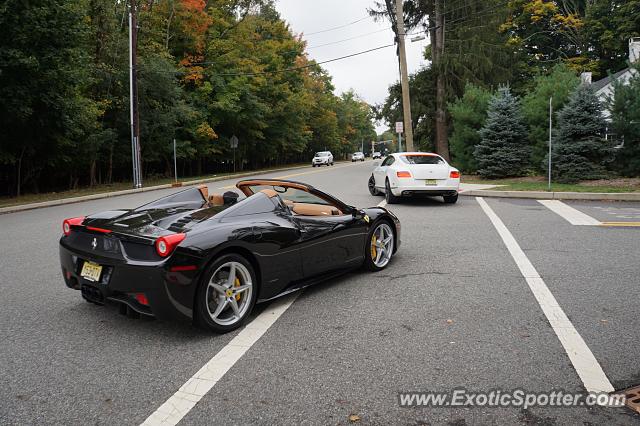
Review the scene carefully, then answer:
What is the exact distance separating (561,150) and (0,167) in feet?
70.0

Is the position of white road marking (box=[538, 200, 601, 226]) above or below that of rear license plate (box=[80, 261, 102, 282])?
below

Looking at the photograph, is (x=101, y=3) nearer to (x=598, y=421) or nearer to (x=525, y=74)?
(x=598, y=421)

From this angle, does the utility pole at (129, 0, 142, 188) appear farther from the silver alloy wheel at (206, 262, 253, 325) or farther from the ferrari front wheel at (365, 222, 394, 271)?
the silver alloy wheel at (206, 262, 253, 325)

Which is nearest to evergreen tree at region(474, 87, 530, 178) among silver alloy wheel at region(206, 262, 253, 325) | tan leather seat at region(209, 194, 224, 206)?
tan leather seat at region(209, 194, 224, 206)

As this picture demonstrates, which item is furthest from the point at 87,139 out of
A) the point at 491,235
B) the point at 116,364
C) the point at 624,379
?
the point at 624,379

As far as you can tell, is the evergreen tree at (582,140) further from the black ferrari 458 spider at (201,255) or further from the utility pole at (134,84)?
the utility pole at (134,84)

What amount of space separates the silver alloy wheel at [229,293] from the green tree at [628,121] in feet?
51.2

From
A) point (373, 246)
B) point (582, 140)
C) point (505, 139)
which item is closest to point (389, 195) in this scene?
point (373, 246)

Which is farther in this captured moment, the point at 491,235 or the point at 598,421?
the point at 491,235

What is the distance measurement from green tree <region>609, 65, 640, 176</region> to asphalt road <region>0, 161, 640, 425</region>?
451 inches

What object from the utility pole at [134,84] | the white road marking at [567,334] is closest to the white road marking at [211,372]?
the white road marking at [567,334]

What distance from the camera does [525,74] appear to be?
4484cm

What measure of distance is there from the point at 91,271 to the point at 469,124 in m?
20.4

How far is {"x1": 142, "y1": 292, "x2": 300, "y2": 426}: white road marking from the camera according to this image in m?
2.75
